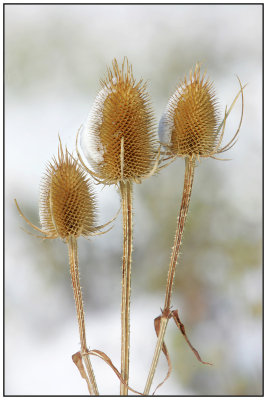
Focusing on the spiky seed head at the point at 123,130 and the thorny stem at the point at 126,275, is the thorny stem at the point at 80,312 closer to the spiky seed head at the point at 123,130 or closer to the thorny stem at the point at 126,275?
the thorny stem at the point at 126,275

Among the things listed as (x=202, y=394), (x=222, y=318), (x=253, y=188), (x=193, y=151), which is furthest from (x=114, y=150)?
(x=202, y=394)

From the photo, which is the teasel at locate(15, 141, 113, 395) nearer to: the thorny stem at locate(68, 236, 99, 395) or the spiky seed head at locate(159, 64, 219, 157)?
the thorny stem at locate(68, 236, 99, 395)

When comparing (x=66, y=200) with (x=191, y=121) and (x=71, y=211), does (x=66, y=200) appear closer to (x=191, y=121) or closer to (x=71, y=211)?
(x=71, y=211)

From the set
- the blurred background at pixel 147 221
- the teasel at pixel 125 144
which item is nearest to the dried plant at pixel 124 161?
the teasel at pixel 125 144

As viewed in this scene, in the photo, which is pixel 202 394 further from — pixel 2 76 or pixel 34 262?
pixel 2 76

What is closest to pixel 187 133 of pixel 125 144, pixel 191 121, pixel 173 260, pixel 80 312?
pixel 191 121

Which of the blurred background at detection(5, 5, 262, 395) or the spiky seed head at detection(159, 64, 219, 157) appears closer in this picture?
the spiky seed head at detection(159, 64, 219, 157)

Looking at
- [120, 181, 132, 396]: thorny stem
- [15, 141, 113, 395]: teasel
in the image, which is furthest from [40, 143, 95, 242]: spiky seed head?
A: [120, 181, 132, 396]: thorny stem

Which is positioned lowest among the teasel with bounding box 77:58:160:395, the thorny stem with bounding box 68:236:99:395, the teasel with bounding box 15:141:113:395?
the thorny stem with bounding box 68:236:99:395
